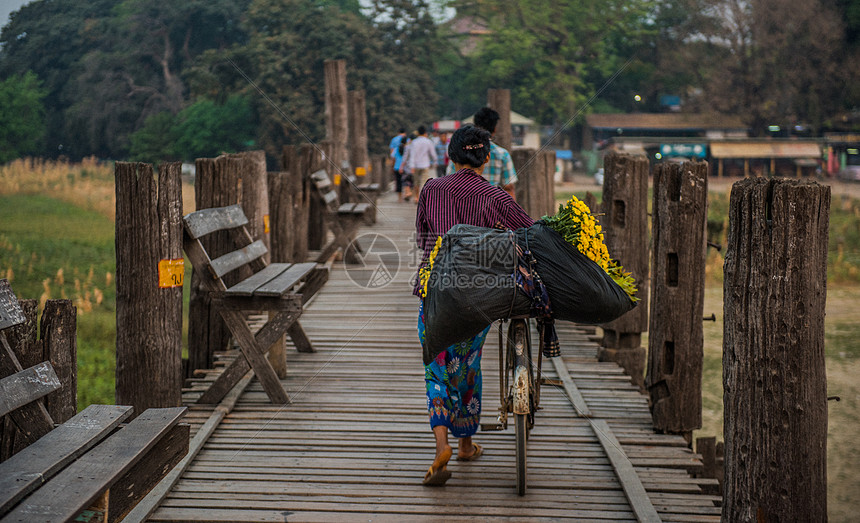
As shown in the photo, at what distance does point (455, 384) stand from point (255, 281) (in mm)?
1888

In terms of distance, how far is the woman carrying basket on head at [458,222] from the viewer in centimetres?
445

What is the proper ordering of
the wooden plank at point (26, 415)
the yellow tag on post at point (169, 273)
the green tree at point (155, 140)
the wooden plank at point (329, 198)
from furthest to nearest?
1. the green tree at point (155, 140)
2. the wooden plank at point (329, 198)
3. the yellow tag on post at point (169, 273)
4. the wooden plank at point (26, 415)

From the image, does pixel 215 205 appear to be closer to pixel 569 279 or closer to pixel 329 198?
pixel 569 279

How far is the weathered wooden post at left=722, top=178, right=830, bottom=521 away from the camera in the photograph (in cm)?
330

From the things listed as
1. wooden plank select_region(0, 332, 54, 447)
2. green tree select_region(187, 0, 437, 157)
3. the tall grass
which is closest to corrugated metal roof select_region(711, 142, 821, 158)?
green tree select_region(187, 0, 437, 157)

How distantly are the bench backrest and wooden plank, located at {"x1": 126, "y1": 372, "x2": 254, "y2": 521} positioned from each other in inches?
28.0

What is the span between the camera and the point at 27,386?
3570mm

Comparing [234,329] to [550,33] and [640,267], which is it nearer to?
[640,267]

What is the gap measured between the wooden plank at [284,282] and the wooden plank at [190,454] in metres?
0.72

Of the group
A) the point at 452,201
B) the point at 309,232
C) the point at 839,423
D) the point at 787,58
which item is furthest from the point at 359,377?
the point at 787,58

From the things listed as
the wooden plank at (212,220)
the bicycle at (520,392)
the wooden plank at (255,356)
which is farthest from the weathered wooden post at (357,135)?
the bicycle at (520,392)

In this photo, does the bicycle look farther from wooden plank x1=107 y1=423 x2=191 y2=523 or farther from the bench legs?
the bench legs

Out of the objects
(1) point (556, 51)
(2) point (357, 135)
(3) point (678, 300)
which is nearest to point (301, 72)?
(2) point (357, 135)

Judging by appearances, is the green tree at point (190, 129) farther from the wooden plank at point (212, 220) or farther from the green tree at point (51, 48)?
the wooden plank at point (212, 220)
